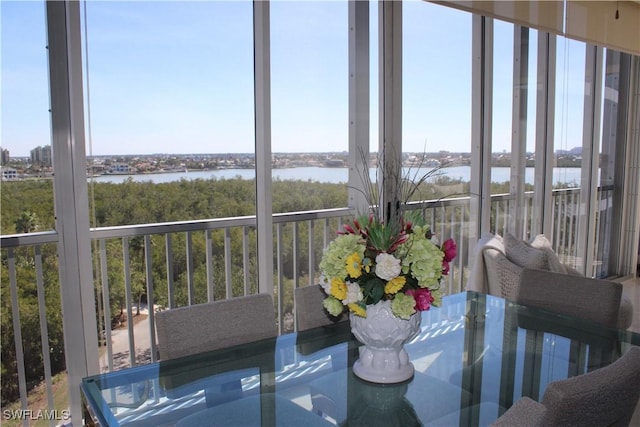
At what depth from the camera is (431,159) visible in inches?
165

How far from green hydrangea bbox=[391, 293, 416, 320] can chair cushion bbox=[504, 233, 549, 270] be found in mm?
2217

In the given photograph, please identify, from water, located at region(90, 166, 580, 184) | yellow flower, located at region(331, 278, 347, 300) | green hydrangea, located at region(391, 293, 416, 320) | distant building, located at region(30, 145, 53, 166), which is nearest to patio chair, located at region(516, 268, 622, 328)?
green hydrangea, located at region(391, 293, 416, 320)

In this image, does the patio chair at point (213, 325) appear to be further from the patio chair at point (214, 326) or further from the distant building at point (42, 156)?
the distant building at point (42, 156)

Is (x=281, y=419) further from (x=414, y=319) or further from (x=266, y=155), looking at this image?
(x=266, y=155)

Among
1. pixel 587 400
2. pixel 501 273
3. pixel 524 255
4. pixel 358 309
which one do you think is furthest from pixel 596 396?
pixel 524 255

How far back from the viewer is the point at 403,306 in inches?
60.8

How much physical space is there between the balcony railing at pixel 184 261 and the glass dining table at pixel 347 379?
2.00 feet

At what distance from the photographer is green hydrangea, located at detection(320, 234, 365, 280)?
158cm

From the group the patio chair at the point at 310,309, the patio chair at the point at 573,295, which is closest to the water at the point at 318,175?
the patio chair at the point at 310,309

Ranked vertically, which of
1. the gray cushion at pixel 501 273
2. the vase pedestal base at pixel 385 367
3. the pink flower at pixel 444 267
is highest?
the pink flower at pixel 444 267

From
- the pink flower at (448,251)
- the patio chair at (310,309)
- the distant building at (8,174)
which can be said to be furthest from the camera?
the distant building at (8,174)

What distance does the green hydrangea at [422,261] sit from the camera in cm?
154

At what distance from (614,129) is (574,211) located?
2.39 feet

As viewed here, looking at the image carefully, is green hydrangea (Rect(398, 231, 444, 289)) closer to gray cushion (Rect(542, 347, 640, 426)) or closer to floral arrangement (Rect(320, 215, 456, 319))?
floral arrangement (Rect(320, 215, 456, 319))
